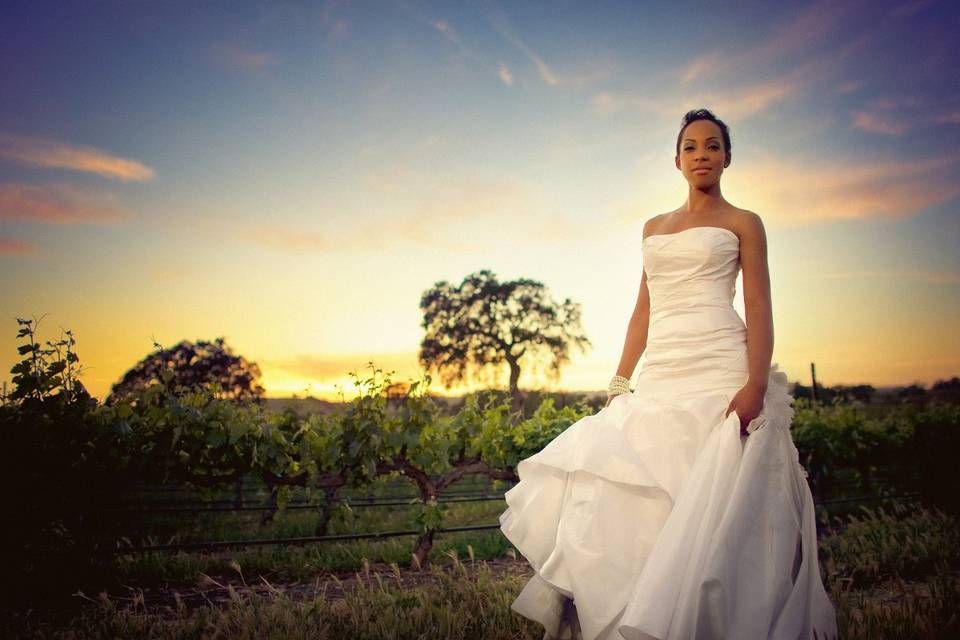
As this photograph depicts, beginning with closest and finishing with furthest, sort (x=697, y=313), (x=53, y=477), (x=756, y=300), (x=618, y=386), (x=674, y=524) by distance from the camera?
(x=674, y=524), (x=756, y=300), (x=697, y=313), (x=618, y=386), (x=53, y=477)

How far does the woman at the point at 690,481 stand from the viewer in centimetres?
194

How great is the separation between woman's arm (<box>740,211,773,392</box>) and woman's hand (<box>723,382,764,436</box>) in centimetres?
3

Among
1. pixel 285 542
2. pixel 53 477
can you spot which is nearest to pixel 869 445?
pixel 285 542

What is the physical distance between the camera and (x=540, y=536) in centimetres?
244

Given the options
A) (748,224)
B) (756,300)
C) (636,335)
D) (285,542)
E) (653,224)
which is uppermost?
(653,224)

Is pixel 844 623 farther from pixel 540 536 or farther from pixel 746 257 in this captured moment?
pixel 746 257

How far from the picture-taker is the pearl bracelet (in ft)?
9.51

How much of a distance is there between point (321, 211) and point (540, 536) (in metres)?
9.63

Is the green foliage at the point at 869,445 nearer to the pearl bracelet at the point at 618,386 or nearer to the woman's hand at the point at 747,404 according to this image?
the pearl bracelet at the point at 618,386

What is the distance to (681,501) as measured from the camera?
2092 mm

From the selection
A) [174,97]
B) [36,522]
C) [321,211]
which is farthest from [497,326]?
[36,522]

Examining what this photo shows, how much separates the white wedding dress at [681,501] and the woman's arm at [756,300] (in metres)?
0.07

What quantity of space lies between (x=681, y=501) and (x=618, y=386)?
0.88 meters

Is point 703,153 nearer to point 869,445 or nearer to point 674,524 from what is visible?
point 674,524
